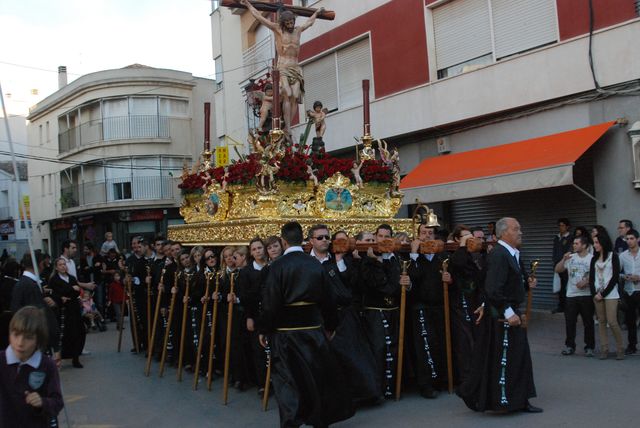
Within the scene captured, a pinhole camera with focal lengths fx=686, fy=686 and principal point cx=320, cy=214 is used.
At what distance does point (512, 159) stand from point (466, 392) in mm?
6866

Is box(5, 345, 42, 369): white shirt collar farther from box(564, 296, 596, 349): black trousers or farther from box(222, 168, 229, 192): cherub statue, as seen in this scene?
box(564, 296, 596, 349): black trousers

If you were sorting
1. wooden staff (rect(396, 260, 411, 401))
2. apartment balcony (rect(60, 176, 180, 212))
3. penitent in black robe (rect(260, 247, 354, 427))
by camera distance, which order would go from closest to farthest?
penitent in black robe (rect(260, 247, 354, 427)), wooden staff (rect(396, 260, 411, 401)), apartment balcony (rect(60, 176, 180, 212))

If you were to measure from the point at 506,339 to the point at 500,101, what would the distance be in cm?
814

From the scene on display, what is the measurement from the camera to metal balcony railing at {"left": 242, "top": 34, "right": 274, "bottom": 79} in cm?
2081

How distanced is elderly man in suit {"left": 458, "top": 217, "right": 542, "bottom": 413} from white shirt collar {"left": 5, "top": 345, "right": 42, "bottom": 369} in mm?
3645

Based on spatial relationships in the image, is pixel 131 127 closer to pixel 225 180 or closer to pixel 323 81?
pixel 323 81

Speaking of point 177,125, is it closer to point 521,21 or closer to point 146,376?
point 521,21

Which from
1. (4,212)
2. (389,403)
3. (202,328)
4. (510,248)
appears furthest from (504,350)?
(4,212)

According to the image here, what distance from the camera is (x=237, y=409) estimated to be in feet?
22.8

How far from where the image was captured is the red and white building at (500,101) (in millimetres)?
11141

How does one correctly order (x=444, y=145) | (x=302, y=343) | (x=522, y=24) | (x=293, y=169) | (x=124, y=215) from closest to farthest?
(x=302, y=343) < (x=293, y=169) < (x=522, y=24) < (x=444, y=145) < (x=124, y=215)

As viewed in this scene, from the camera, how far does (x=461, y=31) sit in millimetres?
14203

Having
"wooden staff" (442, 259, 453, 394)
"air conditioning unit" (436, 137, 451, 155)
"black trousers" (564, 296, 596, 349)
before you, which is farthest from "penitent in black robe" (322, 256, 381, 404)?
"air conditioning unit" (436, 137, 451, 155)

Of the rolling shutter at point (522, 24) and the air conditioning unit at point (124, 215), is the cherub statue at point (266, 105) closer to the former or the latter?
the rolling shutter at point (522, 24)
